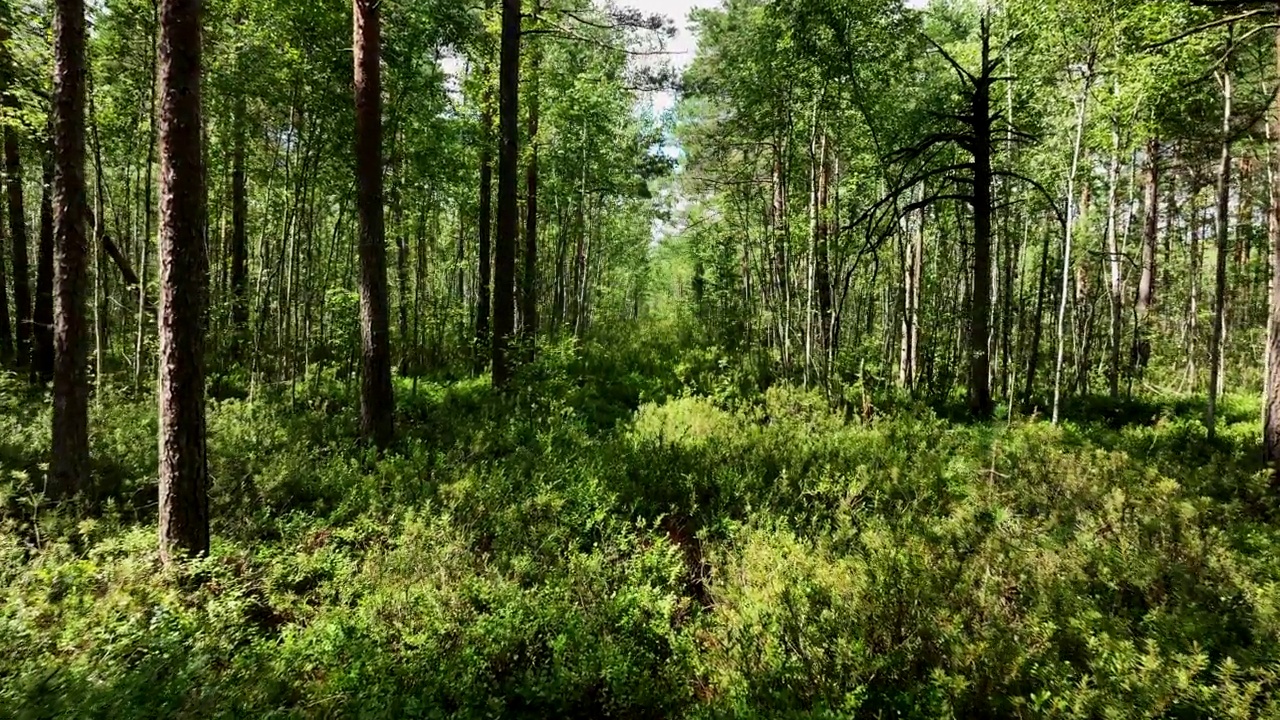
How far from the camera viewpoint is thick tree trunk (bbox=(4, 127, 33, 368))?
10.8 m

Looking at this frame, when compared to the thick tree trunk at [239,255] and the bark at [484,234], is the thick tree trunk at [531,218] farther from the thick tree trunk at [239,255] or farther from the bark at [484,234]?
the thick tree trunk at [239,255]

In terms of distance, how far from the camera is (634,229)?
3300 centimetres

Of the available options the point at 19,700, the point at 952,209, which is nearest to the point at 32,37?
the point at 19,700

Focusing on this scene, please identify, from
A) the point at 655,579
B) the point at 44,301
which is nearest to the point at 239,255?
the point at 44,301

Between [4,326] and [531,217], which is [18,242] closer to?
[4,326]

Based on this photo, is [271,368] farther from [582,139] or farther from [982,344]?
[982,344]

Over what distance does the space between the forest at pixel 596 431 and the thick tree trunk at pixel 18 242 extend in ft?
0.31

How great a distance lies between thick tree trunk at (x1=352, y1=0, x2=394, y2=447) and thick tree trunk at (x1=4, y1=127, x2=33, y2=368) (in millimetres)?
6789

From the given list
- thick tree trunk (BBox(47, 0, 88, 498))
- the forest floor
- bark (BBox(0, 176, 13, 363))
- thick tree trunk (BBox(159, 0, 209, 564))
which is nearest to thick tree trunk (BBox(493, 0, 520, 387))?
the forest floor

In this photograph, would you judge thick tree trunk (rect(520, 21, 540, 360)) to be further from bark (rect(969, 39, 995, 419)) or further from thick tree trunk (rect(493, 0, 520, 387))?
bark (rect(969, 39, 995, 419))

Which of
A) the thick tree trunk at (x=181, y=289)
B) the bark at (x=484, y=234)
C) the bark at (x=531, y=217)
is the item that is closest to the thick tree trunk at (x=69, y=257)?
the thick tree trunk at (x=181, y=289)

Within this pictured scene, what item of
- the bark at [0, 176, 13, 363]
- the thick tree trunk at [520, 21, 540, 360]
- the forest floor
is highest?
the thick tree trunk at [520, 21, 540, 360]

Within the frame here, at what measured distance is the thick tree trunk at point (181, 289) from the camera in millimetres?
4410

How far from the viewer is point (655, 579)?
16.3 ft
